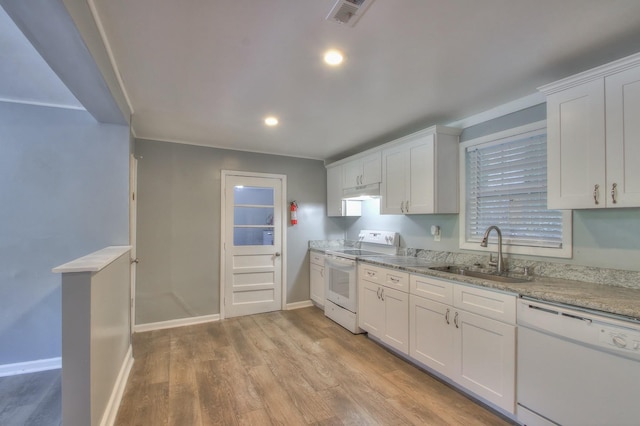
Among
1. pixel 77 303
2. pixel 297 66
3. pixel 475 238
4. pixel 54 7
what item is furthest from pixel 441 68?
pixel 77 303

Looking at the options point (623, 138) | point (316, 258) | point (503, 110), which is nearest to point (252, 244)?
point (316, 258)

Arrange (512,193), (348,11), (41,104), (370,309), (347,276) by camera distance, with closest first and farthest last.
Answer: (348,11) < (512,193) < (41,104) < (370,309) < (347,276)

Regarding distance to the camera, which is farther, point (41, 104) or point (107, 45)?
point (41, 104)

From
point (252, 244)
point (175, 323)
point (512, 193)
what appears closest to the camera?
point (512, 193)

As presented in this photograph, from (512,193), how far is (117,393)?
11.6 feet

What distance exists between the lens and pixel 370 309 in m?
3.29

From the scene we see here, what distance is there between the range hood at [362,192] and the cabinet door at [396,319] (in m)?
1.21

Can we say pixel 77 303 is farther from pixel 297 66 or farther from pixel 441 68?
pixel 441 68

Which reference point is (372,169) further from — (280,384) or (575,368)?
(575,368)

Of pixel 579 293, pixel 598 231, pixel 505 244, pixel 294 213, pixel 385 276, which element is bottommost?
pixel 385 276

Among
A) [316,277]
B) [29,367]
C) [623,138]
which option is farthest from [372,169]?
[29,367]

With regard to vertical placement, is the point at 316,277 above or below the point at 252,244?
below

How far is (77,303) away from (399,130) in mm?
3191

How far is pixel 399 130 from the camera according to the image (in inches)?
Result: 135
